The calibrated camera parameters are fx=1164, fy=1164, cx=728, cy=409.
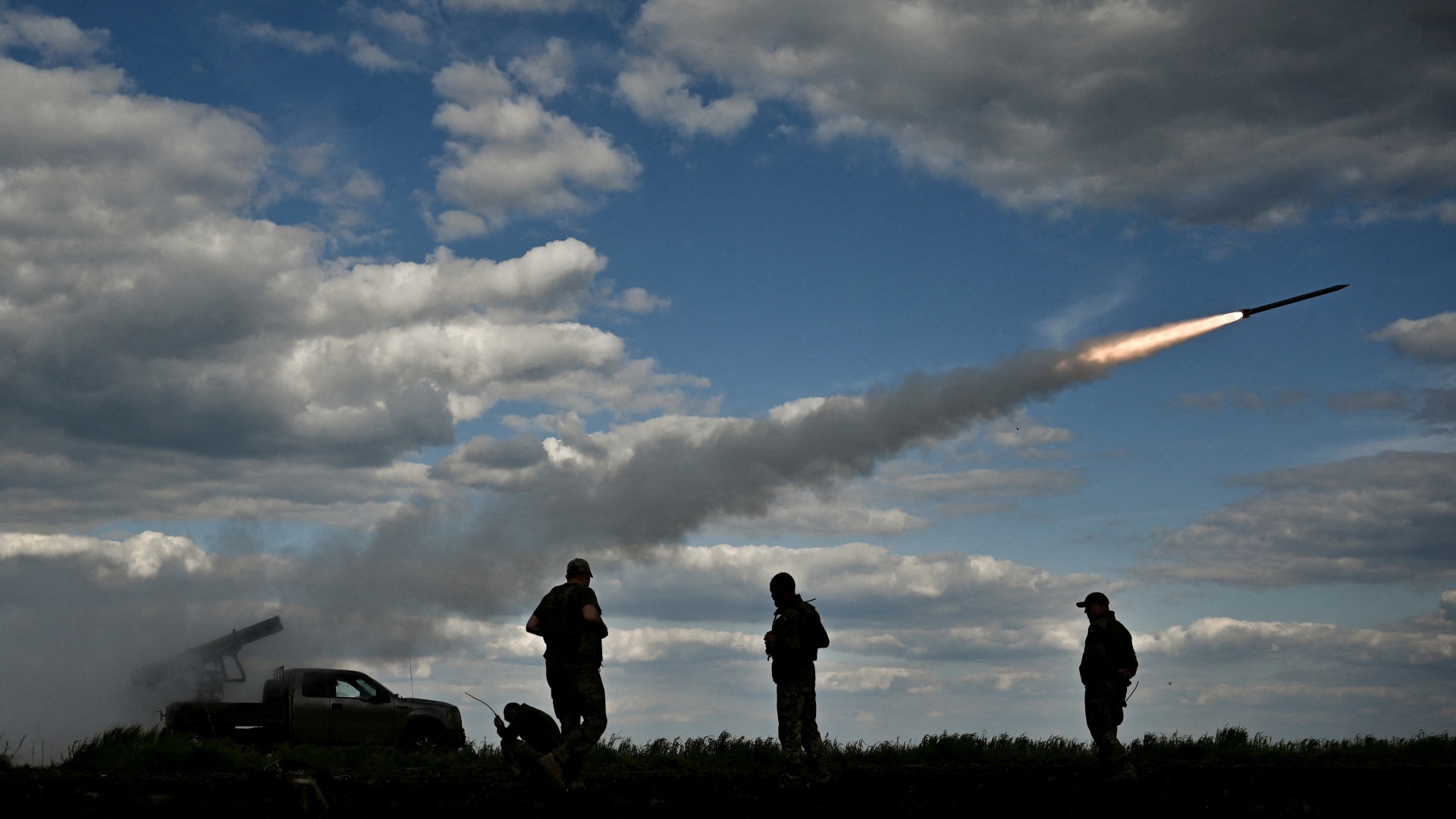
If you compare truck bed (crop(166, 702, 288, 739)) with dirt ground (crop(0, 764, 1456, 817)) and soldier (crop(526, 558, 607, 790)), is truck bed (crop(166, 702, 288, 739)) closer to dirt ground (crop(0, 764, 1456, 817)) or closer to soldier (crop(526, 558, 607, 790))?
dirt ground (crop(0, 764, 1456, 817))

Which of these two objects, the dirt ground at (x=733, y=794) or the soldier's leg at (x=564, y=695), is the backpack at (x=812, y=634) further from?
the soldier's leg at (x=564, y=695)

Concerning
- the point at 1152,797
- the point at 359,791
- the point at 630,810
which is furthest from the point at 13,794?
the point at 1152,797

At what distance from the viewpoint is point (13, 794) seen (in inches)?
432

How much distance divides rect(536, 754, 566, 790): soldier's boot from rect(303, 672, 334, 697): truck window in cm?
1124

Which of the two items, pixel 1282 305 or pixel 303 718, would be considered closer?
pixel 303 718

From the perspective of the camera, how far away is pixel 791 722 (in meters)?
12.2

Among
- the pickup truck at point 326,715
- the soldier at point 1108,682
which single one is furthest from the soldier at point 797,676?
the pickup truck at point 326,715

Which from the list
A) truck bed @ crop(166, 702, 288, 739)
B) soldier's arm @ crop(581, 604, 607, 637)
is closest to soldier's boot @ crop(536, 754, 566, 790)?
soldier's arm @ crop(581, 604, 607, 637)

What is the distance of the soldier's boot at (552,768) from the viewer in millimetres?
10539

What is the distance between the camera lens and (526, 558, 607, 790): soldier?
10.8 meters

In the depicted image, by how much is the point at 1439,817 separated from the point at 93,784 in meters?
12.9

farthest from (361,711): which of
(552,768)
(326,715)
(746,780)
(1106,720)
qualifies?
(1106,720)

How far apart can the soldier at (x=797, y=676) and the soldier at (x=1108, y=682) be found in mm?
3216

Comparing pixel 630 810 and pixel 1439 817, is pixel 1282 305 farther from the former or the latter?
pixel 630 810
